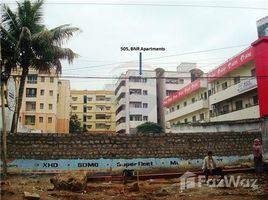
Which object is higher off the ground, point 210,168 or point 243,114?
point 243,114

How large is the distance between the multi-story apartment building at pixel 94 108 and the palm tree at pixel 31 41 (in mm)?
65799

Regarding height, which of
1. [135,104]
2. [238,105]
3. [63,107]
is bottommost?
[238,105]

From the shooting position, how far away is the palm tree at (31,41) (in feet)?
62.5

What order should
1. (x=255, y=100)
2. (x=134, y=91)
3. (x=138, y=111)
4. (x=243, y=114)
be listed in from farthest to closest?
(x=134, y=91), (x=138, y=111), (x=243, y=114), (x=255, y=100)

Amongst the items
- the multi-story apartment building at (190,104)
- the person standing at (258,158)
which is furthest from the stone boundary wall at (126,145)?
the multi-story apartment building at (190,104)

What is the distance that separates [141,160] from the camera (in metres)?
18.2

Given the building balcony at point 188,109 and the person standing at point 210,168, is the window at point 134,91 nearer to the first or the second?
the building balcony at point 188,109

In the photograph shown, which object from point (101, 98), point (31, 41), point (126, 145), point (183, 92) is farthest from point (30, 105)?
point (126, 145)

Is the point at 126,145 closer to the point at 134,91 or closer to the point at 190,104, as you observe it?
the point at 190,104

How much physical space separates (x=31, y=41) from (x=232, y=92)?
77.1 ft

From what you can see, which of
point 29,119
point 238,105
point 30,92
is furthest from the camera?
point 30,92

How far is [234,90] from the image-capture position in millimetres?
36375

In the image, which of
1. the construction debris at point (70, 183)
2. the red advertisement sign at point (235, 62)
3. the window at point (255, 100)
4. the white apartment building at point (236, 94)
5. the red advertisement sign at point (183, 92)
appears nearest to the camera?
the construction debris at point (70, 183)

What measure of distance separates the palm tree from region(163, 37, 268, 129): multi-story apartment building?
916cm
